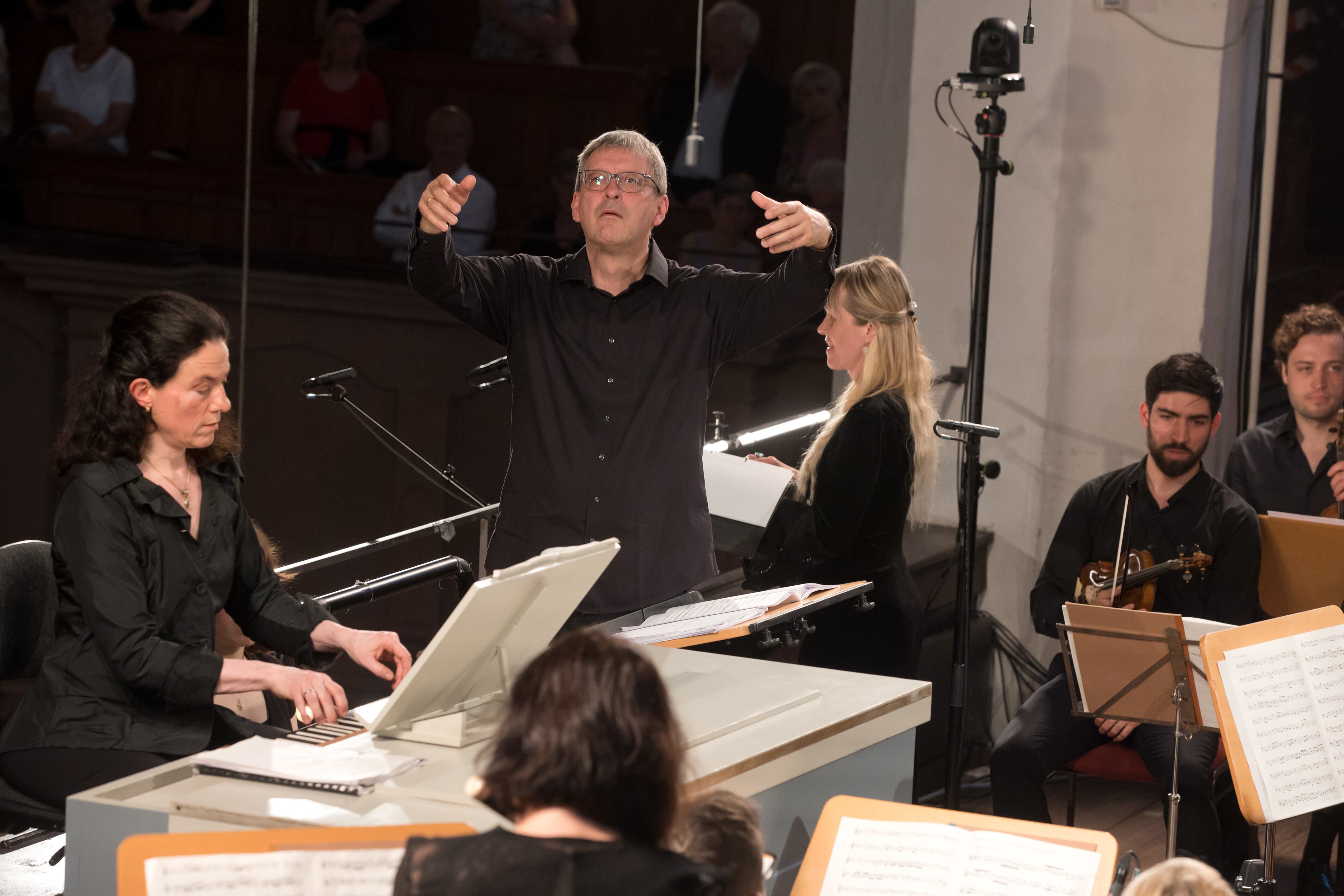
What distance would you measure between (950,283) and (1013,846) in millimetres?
3070

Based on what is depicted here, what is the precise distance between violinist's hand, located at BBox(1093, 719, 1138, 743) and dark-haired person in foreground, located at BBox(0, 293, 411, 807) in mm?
1801

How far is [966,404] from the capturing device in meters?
4.52

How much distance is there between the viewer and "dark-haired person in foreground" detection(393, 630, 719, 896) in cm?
132

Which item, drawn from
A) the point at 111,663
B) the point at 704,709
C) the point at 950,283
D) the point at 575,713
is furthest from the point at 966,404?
the point at 575,713

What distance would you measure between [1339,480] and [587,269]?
2.15 m

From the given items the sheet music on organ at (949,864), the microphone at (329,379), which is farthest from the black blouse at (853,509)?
the sheet music on organ at (949,864)

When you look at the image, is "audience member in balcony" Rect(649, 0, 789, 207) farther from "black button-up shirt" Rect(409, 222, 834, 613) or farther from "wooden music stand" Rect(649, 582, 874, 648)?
"wooden music stand" Rect(649, 582, 874, 648)

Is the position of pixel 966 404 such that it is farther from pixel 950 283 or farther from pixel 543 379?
pixel 543 379

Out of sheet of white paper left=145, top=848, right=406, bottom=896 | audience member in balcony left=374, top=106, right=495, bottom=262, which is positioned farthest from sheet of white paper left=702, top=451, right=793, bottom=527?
sheet of white paper left=145, top=848, right=406, bottom=896

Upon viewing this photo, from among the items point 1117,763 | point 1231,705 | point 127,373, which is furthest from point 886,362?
point 127,373

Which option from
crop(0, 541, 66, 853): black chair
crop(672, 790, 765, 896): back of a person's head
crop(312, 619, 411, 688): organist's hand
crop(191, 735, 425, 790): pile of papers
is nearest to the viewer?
crop(672, 790, 765, 896): back of a person's head

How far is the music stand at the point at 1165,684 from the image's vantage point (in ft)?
9.46

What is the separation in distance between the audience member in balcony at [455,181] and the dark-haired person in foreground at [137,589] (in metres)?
2.52

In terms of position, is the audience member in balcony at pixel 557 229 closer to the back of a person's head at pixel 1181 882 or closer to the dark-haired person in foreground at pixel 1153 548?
the dark-haired person in foreground at pixel 1153 548
